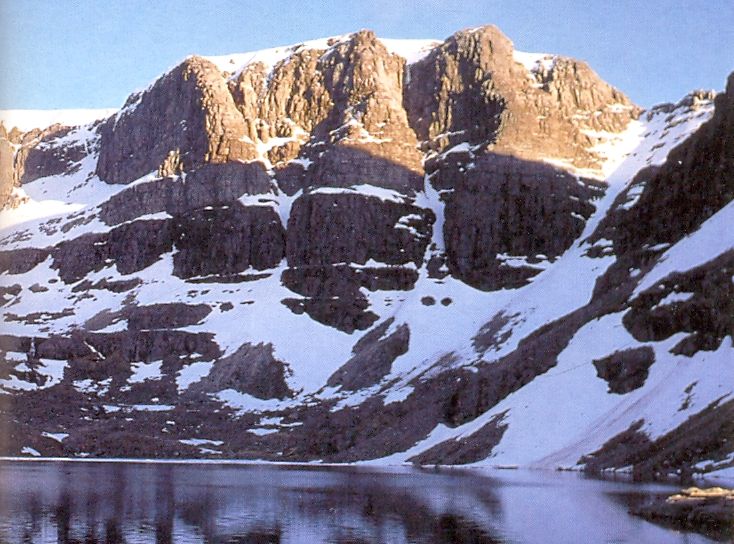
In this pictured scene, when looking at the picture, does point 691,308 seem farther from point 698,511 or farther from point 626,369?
point 698,511

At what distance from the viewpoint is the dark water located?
229 feet

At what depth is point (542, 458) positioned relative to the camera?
15750cm

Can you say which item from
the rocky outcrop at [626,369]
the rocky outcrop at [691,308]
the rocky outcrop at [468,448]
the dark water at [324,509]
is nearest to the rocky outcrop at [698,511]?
the dark water at [324,509]

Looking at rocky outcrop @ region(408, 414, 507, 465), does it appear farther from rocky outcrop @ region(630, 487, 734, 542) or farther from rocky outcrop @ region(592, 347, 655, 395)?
rocky outcrop @ region(630, 487, 734, 542)

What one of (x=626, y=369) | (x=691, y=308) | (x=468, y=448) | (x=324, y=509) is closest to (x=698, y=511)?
(x=324, y=509)

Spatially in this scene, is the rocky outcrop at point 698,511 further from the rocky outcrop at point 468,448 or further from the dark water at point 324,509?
the rocky outcrop at point 468,448

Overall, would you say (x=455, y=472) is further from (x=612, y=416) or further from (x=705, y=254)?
(x=705, y=254)

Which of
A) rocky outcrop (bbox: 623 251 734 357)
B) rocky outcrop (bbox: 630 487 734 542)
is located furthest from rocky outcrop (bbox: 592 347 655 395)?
rocky outcrop (bbox: 630 487 734 542)

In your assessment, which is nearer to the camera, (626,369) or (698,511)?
(698,511)

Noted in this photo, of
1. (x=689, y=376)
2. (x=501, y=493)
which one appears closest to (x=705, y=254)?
(x=689, y=376)

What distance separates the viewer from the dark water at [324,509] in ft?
229

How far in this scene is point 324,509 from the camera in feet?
296

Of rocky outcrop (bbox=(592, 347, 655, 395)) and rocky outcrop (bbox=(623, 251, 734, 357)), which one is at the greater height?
rocky outcrop (bbox=(623, 251, 734, 357))

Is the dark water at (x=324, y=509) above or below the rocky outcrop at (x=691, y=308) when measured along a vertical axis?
below
